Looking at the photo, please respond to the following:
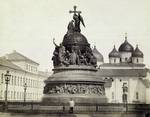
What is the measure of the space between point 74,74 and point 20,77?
5059 centimetres

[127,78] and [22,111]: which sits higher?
[127,78]

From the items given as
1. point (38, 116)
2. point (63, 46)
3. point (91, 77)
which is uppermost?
point (63, 46)

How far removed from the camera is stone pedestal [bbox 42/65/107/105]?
Result: 33.2 metres

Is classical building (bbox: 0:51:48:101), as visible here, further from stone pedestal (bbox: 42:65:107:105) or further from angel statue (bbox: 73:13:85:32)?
stone pedestal (bbox: 42:65:107:105)

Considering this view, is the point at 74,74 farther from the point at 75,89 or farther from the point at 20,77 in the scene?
the point at 20,77

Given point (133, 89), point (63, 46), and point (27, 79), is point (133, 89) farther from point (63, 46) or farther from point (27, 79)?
point (63, 46)

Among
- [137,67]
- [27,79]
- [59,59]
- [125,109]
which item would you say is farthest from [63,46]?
[137,67]

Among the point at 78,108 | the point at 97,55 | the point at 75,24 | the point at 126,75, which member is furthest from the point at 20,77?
the point at 78,108

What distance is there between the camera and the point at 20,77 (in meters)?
83.5

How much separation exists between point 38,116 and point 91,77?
8459 millimetres

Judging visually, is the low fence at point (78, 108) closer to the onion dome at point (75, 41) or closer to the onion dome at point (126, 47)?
the onion dome at point (75, 41)

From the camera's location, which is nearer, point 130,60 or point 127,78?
point 127,78

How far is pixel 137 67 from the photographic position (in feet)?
317

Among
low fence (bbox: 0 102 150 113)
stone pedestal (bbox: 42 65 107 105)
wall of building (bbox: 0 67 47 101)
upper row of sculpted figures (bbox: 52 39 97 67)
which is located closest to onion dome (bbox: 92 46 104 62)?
wall of building (bbox: 0 67 47 101)
